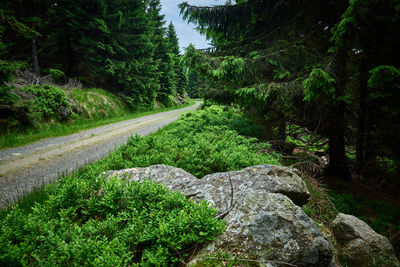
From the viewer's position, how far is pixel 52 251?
58.1 inches

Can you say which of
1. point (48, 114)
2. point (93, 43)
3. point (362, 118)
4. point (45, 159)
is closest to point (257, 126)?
point (362, 118)

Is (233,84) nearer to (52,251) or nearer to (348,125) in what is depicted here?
(348,125)

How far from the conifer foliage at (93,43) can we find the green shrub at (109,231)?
1433 centimetres

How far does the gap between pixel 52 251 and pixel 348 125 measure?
8.23 metres

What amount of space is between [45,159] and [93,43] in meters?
12.0

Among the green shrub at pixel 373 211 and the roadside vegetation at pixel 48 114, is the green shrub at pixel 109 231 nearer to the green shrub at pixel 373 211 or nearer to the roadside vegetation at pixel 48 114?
the green shrub at pixel 373 211

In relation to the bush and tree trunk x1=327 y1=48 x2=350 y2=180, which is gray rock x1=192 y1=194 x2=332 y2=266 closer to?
the bush

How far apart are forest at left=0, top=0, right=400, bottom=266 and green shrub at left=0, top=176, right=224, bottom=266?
2 centimetres

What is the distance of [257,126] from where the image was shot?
8102 millimetres

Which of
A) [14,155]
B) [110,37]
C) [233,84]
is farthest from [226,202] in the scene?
[110,37]

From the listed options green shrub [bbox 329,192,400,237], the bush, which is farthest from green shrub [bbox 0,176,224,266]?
green shrub [bbox 329,192,400,237]

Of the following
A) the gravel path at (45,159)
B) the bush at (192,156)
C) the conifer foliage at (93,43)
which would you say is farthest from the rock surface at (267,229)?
the conifer foliage at (93,43)

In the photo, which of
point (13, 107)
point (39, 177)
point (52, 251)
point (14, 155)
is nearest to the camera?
point (52, 251)

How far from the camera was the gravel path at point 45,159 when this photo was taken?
159 inches
